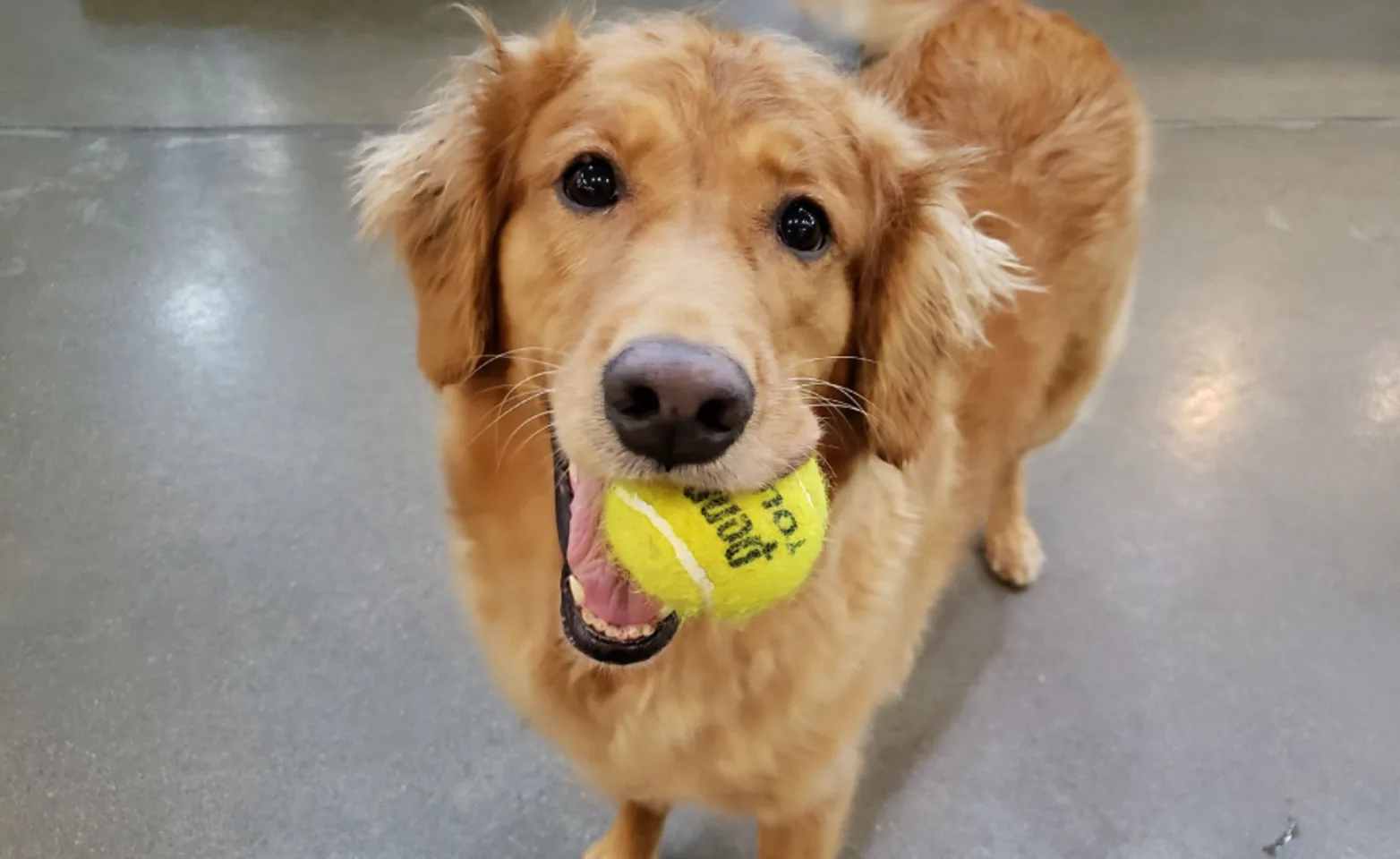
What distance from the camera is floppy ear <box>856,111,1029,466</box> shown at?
1366mm

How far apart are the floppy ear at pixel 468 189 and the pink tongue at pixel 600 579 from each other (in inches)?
11.0

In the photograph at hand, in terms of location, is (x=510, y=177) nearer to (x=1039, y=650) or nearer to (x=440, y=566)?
(x=440, y=566)

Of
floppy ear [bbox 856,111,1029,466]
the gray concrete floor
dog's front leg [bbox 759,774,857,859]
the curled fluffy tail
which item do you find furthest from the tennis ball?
the curled fluffy tail

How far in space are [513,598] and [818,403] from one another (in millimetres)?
496

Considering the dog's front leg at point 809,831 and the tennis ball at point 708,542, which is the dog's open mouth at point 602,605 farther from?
the dog's front leg at point 809,831

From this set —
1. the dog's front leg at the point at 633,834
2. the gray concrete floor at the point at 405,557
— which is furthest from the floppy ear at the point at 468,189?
the gray concrete floor at the point at 405,557

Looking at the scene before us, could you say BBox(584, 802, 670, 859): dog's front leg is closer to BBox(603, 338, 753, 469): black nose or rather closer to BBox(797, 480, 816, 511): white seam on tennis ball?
BBox(797, 480, 816, 511): white seam on tennis ball

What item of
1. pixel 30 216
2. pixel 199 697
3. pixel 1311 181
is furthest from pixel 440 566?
pixel 1311 181

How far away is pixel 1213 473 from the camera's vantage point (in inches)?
98.0

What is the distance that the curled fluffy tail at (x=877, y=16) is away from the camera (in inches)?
79.8

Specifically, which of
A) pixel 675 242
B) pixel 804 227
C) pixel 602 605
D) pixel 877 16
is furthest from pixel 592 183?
pixel 877 16

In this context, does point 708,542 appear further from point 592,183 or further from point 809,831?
point 809,831

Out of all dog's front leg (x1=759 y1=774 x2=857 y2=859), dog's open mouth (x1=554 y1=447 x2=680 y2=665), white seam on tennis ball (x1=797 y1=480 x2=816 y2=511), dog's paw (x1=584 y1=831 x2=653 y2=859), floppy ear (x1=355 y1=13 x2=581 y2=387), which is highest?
floppy ear (x1=355 y1=13 x2=581 y2=387)

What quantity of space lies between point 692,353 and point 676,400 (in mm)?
46
